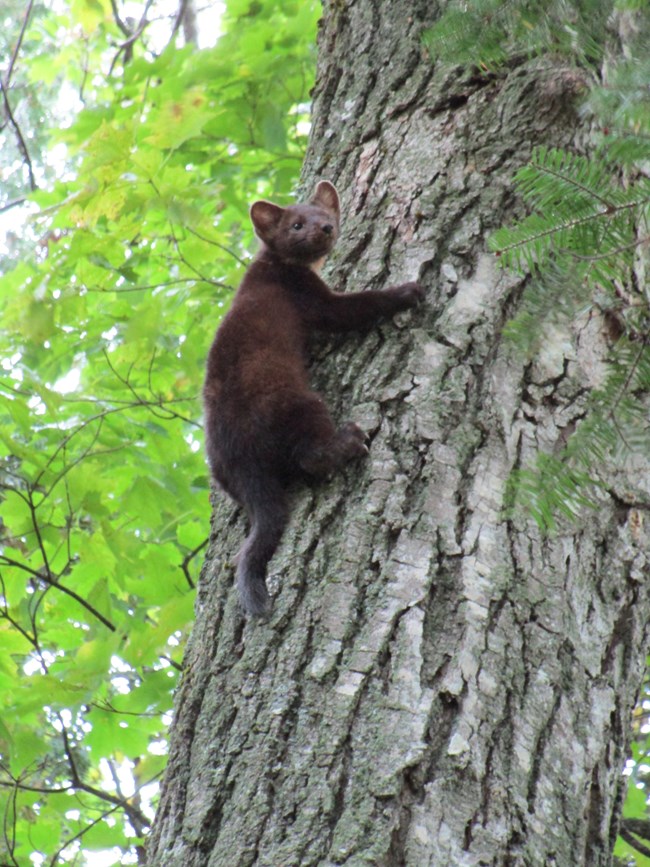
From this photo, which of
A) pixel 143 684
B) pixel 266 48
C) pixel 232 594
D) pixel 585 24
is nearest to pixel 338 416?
pixel 232 594

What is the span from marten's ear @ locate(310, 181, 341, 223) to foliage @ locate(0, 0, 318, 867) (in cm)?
98

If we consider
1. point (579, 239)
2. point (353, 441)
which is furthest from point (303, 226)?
point (579, 239)

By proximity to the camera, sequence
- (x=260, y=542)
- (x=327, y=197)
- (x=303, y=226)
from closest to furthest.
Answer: (x=260, y=542)
(x=327, y=197)
(x=303, y=226)

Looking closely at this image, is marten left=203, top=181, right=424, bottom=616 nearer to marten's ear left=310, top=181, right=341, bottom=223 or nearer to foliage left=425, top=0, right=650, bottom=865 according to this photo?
marten's ear left=310, top=181, right=341, bottom=223

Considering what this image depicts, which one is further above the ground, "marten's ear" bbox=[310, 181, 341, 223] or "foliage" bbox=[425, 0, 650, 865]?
"marten's ear" bbox=[310, 181, 341, 223]

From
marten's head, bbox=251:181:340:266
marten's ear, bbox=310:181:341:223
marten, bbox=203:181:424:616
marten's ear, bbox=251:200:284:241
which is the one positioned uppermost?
marten's ear, bbox=251:200:284:241

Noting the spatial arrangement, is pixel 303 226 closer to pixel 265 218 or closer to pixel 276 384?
pixel 265 218

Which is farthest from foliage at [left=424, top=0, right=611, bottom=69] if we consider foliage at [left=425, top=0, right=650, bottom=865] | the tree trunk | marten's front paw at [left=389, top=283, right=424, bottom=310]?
marten's front paw at [left=389, top=283, right=424, bottom=310]

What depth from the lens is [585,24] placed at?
2.91m

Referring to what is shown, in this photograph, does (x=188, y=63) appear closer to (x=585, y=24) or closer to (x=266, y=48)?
(x=266, y=48)

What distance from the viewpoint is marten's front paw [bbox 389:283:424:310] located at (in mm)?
3156

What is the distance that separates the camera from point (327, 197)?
13.8 ft

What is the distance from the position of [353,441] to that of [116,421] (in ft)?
11.0

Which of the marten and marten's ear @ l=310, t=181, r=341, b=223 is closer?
the marten
